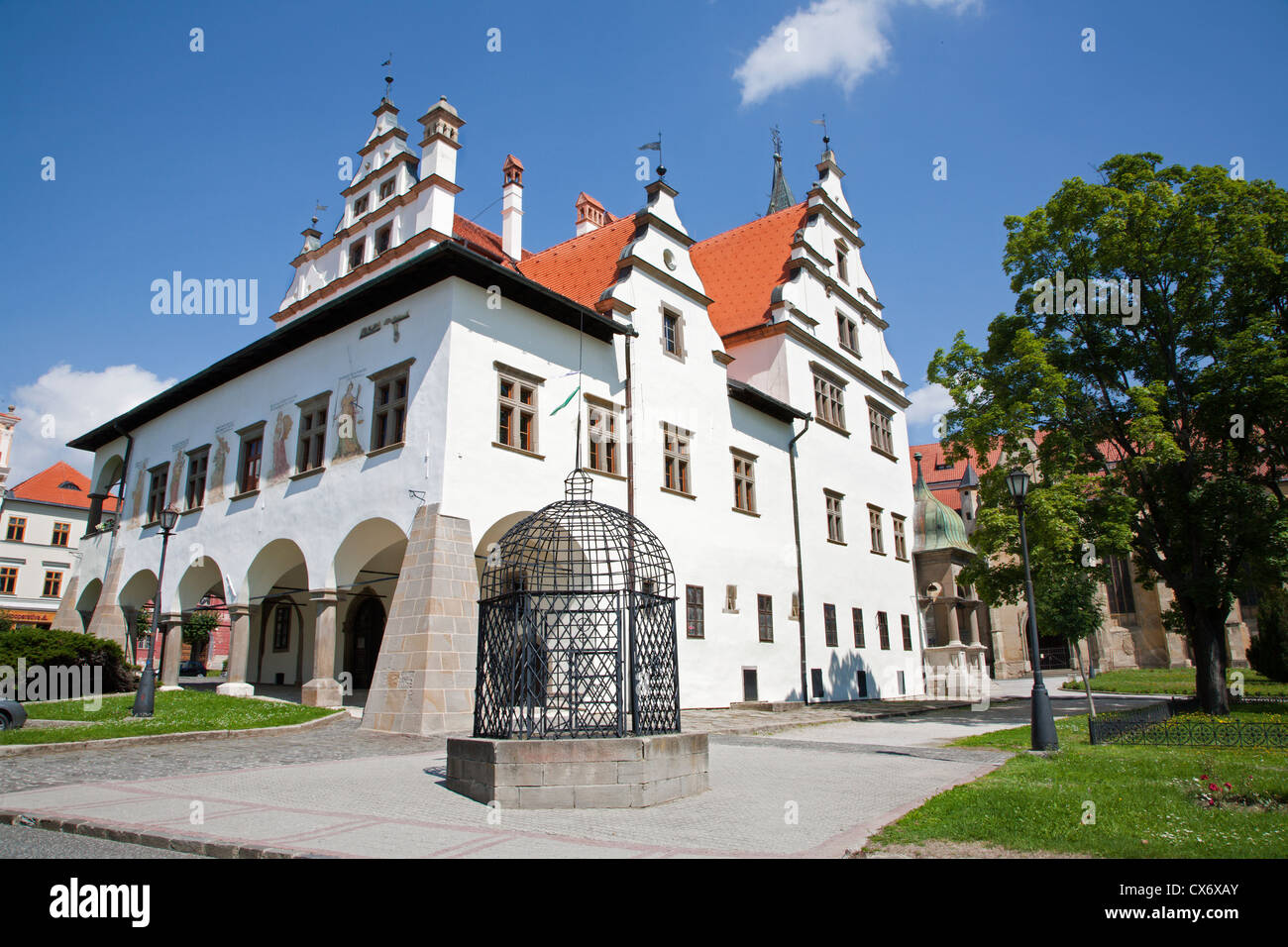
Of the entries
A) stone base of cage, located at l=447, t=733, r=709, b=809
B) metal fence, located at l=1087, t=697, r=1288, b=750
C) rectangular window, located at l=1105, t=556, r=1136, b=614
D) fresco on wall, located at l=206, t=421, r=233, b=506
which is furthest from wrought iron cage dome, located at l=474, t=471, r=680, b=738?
rectangular window, located at l=1105, t=556, r=1136, b=614

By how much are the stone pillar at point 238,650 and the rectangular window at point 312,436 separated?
416 cm

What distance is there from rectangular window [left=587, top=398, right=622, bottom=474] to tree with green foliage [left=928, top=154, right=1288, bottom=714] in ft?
Answer: 31.2

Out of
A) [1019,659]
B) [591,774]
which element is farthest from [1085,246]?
[1019,659]

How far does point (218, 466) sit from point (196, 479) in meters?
1.62

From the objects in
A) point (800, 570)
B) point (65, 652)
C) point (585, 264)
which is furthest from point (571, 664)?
point (585, 264)

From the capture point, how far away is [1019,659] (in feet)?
168

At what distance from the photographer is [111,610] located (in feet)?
85.7

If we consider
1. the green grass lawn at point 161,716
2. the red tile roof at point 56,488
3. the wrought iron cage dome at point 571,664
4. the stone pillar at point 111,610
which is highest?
the red tile roof at point 56,488

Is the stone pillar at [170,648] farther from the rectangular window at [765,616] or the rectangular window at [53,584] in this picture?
the rectangular window at [53,584]

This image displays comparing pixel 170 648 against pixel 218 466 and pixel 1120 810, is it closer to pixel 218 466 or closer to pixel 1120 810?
pixel 218 466

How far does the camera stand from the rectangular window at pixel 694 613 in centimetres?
2180

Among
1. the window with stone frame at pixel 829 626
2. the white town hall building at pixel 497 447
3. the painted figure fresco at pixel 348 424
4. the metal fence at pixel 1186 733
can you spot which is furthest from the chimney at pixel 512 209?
the metal fence at pixel 1186 733
